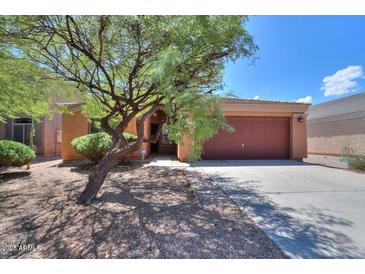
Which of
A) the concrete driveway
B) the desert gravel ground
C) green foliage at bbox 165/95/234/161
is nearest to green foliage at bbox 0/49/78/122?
the desert gravel ground

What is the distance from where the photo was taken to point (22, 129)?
49.5 ft

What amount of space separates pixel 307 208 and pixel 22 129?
60.5ft

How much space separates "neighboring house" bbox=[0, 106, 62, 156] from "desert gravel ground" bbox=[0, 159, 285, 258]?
991 cm

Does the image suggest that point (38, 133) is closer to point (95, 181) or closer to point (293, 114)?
point (95, 181)

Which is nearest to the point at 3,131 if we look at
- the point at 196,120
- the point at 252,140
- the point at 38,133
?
the point at 38,133

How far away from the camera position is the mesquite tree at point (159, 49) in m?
3.75

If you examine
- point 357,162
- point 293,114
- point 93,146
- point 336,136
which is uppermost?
point 293,114

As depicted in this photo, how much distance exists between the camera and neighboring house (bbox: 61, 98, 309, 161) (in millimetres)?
11172

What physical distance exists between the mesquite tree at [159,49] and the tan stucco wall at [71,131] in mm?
5448

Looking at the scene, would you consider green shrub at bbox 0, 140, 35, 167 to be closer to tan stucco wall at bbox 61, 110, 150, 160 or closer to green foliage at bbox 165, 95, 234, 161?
tan stucco wall at bbox 61, 110, 150, 160

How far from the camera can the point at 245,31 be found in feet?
13.4

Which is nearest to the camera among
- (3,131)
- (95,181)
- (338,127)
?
(95,181)

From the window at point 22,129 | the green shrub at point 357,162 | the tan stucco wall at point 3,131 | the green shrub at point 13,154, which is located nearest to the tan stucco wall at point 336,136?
the green shrub at point 357,162

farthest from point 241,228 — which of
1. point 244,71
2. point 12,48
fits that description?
point 12,48
